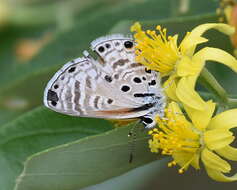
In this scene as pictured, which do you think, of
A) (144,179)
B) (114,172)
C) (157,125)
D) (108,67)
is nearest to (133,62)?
(108,67)

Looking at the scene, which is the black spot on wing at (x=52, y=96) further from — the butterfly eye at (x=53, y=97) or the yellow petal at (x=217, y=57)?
the yellow petal at (x=217, y=57)

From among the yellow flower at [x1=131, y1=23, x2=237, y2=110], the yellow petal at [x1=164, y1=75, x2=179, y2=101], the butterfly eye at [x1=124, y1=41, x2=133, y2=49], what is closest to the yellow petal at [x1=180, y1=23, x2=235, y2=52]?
the yellow flower at [x1=131, y1=23, x2=237, y2=110]

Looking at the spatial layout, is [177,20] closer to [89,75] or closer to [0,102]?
[89,75]

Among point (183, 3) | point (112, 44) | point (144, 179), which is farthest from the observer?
point (144, 179)

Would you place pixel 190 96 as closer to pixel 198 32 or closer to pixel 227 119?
pixel 227 119

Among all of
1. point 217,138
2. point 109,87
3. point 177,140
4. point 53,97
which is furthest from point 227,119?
point 53,97

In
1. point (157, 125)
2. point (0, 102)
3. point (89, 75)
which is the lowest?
point (157, 125)

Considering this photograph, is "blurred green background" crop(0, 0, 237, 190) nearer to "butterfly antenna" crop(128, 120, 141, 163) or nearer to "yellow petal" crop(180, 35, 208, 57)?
"butterfly antenna" crop(128, 120, 141, 163)
